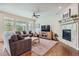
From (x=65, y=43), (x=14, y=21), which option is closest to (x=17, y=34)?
(x=14, y=21)

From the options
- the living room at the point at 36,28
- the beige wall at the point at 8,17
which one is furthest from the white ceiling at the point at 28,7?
the beige wall at the point at 8,17

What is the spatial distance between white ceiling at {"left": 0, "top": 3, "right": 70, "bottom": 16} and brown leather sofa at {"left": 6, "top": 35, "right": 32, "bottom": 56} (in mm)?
832

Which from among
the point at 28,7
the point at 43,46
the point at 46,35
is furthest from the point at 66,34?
the point at 28,7

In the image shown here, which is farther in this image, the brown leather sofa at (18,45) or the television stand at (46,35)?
the television stand at (46,35)

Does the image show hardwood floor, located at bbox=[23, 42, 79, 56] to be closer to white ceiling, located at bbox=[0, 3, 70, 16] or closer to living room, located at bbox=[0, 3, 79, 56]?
living room, located at bbox=[0, 3, 79, 56]

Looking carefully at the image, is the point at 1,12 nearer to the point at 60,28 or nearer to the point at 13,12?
the point at 13,12

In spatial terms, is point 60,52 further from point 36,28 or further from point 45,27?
point 36,28

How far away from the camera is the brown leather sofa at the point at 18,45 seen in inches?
123

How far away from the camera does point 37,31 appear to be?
3.41m

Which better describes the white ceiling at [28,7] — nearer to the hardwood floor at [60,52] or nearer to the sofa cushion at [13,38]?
the sofa cushion at [13,38]

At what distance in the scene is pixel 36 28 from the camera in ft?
11.1

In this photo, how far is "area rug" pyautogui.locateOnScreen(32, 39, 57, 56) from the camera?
3367 millimetres

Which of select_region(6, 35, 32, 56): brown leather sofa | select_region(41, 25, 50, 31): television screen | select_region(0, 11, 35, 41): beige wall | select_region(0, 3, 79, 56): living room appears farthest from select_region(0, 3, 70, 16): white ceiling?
select_region(6, 35, 32, 56): brown leather sofa

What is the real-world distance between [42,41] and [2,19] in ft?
5.06
